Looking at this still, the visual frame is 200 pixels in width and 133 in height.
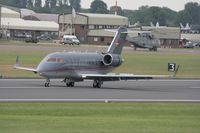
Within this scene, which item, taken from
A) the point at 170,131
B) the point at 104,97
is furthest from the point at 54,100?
the point at 170,131

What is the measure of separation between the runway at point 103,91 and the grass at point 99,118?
3.32 metres

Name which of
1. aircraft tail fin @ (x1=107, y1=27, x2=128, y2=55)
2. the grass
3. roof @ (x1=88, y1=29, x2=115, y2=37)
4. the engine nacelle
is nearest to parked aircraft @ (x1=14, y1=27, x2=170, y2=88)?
the engine nacelle

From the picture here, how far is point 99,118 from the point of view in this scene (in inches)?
1043

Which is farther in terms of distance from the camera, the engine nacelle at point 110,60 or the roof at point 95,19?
the roof at point 95,19

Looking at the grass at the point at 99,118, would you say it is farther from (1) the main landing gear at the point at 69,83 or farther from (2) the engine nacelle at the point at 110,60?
(2) the engine nacelle at the point at 110,60

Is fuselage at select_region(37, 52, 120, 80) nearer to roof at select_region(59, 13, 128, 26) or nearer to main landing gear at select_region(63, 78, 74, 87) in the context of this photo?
main landing gear at select_region(63, 78, 74, 87)

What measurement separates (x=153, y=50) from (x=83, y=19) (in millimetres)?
47999

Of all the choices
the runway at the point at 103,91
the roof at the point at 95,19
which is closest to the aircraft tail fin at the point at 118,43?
the runway at the point at 103,91

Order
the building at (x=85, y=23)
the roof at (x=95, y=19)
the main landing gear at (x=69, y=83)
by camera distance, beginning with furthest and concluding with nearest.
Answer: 1. the roof at (x=95, y=19)
2. the building at (x=85, y=23)
3. the main landing gear at (x=69, y=83)

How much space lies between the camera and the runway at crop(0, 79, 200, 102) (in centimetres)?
3669

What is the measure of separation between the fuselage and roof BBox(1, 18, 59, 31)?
133 m

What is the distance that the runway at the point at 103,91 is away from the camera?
36.7m

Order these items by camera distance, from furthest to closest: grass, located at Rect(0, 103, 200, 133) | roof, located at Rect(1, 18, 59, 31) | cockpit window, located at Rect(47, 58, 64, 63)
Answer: roof, located at Rect(1, 18, 59, 31)
cockpit window, located at Rect(47, 58, 64, 63)
grass, located at Rect(0, 103, 200, 133)

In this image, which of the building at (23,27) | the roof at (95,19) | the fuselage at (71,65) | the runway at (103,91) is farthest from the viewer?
the building at (23,27)
